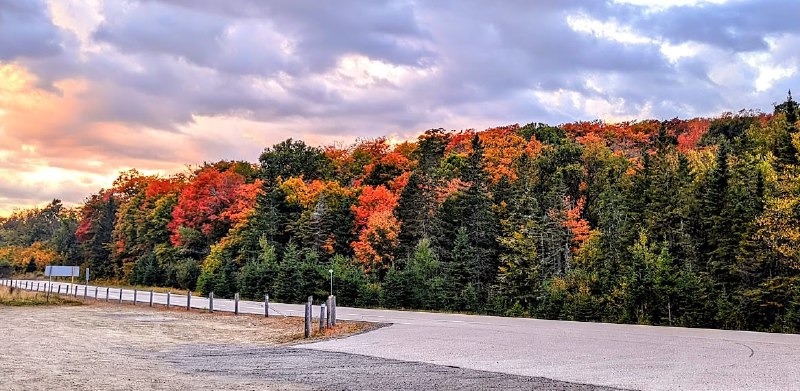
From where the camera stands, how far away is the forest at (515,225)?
3497 centimetres

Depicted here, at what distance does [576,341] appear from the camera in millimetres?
16938

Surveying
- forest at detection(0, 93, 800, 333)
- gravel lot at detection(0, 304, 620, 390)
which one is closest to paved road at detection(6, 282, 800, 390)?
gravel lot at detection(0, 304, 620, 390)

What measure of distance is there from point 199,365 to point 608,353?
336 inches

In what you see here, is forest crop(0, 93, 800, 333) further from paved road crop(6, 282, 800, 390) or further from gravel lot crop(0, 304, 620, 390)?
gravel lot crop(0, 304, 620, 390)

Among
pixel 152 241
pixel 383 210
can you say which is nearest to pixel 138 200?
pixel 152 241

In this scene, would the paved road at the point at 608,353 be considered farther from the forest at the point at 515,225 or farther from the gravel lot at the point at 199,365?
the forest at the point at 515,225

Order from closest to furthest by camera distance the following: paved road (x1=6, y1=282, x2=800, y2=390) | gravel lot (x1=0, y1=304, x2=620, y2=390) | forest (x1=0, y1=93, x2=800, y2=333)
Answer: paved road (x1=6, y1=282, x2=800, y2=390) < gravel lot (x1=0, y1=304, x2=620, y2=390) < forest (x1=0, y1=93, x2=800, y2=333)

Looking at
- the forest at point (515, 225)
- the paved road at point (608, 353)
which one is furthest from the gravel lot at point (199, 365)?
the forest at point (515, 225)

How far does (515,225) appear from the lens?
52.7 m

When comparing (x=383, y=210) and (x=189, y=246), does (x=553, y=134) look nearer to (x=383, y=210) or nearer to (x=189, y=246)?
(x=383, y=210)

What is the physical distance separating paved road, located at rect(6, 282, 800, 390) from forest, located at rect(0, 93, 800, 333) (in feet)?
50.2

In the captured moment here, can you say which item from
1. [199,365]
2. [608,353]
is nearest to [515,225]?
Result: [608,353]

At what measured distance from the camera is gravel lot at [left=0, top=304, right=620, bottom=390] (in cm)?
1080

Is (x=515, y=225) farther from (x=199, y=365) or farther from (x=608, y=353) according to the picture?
(x=199, y=365)
